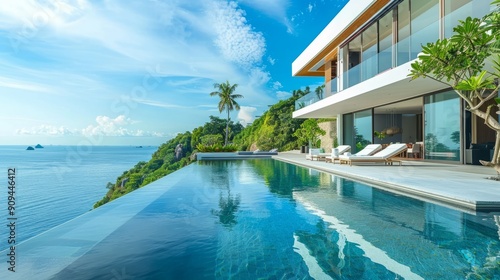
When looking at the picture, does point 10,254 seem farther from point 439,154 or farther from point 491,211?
point 439,154

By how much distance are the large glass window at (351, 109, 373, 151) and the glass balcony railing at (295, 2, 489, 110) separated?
3826mm

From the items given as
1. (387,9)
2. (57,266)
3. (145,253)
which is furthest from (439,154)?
(57,266)

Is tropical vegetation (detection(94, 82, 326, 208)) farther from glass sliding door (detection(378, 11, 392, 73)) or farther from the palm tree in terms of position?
glass sliding door (detection(378, 11, 392, 73))

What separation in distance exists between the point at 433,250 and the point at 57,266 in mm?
3621

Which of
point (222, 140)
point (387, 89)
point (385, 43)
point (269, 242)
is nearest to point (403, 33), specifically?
point (385, 43)

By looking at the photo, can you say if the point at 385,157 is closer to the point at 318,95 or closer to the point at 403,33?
the point at 403,33

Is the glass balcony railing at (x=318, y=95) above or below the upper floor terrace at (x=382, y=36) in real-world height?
below

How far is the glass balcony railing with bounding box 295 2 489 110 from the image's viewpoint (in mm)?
8820

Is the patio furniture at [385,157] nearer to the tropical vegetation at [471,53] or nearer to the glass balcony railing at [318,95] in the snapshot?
the tropical vegetation at [471,53]

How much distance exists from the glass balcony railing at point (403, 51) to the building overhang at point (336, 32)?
6.86ft

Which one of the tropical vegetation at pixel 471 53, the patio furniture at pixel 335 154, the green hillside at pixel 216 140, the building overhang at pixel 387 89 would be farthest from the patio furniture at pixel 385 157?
the green hillside at pixel 216 140

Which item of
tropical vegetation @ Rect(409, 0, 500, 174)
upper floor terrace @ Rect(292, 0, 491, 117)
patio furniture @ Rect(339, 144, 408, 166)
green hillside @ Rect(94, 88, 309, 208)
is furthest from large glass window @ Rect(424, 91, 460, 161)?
green hillside @ Rect(94, 88, 309, 208)

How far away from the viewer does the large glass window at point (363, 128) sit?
18.0 metres

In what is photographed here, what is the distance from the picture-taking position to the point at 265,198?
6.44m
